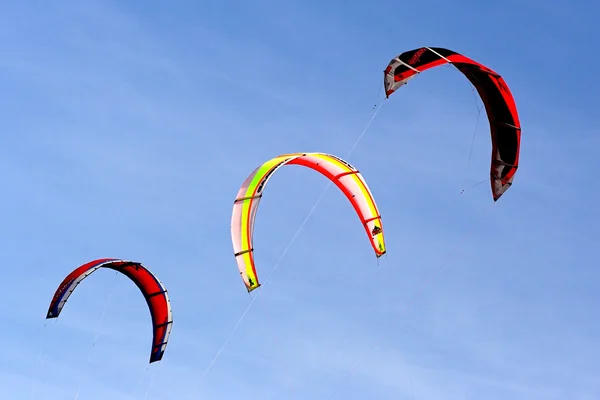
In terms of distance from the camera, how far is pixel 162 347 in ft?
148

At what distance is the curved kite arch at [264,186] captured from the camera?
37656 mm

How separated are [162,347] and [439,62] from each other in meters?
17.6

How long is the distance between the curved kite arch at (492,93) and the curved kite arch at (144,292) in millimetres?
14079

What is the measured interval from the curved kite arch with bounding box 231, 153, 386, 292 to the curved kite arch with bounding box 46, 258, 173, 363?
664cm

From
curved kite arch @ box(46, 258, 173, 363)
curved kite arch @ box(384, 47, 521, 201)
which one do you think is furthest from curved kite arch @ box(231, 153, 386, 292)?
curved kite arch @ box(46, 258, 173, 363)

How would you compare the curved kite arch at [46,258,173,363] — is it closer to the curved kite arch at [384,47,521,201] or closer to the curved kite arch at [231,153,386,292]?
the curved kite arch at [231,153,386,292]

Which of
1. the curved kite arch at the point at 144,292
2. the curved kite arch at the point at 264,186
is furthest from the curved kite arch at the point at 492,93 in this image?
the curved kite arch at the point at 144,292

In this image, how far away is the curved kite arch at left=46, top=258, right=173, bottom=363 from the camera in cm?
4238

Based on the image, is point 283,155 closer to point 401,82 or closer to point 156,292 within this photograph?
point 401,82

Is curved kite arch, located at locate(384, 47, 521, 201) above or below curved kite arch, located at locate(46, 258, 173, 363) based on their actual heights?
above

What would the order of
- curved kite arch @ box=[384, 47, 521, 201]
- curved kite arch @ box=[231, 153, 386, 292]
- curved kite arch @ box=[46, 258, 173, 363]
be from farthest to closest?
curved kite arch @ box=[46, 258, 173, 363], curved kite arch @ box=[231, 153, 386, 292], curved kite arch @ box=[384, 47, 521, 201]

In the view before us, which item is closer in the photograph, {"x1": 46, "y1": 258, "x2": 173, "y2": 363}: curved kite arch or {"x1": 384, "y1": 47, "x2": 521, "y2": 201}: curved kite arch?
{"x1": 384, "y1": 47, "x2": 521, "y2": 201}: curved kite arch

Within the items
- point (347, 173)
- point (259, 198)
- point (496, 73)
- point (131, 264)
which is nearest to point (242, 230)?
point (259, 198)

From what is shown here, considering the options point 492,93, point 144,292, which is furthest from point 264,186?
point 144,292
